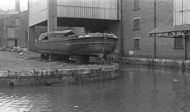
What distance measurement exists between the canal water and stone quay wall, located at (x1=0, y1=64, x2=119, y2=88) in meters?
0.59

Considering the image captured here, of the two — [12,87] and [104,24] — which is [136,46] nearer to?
[104,24]

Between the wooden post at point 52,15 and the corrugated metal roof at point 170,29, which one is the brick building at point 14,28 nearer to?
the wooden post at point 52,15

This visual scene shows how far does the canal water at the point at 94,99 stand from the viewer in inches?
399

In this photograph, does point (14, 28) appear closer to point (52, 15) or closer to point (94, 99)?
point (52, 15)

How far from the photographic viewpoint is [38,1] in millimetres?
37344

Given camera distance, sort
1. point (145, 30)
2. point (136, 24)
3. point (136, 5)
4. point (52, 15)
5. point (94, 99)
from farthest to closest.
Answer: point (136, 24) → point (136, 5) → point (145, 30) → point (52, 15) → point (94, 99)

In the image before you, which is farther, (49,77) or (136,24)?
(136,24)

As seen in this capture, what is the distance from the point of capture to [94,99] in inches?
462

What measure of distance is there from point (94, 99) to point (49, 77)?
3.87 meters

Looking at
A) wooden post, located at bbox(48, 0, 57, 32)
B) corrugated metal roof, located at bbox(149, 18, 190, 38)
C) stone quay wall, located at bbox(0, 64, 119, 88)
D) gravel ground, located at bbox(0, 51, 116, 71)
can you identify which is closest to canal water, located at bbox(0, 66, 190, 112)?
stone quay wall, located at bbox(0, 64, 119, 88)

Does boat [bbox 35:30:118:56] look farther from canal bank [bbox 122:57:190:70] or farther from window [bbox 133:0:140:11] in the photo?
window [bbox 133:0:140:11]

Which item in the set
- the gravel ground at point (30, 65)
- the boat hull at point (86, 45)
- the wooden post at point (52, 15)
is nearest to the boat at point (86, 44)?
the boat hull at point (86, 45)

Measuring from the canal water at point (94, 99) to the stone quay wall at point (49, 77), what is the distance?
59cm

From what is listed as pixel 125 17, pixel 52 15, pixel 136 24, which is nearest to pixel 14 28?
pixel 125 17
